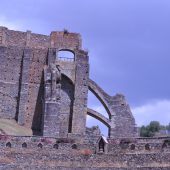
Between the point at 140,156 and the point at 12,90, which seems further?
the point at 12,90

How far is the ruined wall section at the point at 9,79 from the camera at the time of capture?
70312mm

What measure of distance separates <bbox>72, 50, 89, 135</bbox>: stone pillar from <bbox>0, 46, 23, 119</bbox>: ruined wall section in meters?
6.49

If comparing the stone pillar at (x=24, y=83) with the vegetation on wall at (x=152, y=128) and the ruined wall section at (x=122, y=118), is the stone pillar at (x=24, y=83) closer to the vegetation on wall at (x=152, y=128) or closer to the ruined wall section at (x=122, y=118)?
the ruined wall section at (x=122, y=118)

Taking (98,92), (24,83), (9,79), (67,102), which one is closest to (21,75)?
(24,83)

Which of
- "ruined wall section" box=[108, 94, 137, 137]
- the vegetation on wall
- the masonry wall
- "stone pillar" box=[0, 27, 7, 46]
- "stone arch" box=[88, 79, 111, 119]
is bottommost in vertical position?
the masonry wall

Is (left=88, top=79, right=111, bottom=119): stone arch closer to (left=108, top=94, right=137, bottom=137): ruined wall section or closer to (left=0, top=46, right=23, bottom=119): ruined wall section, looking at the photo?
(left=108, top=94, right=137, bottom=137): ruined wall section

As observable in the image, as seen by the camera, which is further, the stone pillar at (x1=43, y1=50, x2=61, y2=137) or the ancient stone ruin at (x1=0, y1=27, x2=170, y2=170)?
the ancient stone ruin at (x1=0, y1=27, x2=170, y2=170)

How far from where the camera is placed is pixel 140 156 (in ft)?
166

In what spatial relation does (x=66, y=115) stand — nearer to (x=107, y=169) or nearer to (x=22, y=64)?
(x=22, y=64)

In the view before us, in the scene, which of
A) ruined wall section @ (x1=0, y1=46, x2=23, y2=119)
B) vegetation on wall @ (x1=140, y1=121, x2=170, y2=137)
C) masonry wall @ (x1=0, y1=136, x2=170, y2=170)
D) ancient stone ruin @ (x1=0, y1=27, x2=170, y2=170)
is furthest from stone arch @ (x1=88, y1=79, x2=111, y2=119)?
vegetation on wall @ (x1=140, y1=121, x2=170, y2=137)

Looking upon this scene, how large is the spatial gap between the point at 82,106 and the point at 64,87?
3.17 m

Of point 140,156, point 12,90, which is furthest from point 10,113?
point 140,156

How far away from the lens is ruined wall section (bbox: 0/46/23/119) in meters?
70.3

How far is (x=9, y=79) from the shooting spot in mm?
72000
